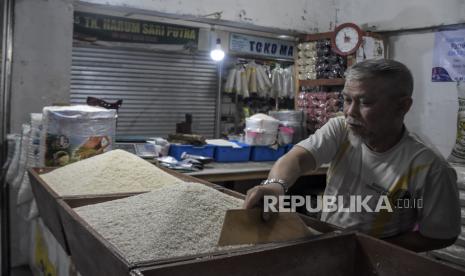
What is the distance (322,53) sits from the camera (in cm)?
453

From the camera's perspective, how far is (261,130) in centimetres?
378

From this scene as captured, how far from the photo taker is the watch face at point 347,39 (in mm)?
4083

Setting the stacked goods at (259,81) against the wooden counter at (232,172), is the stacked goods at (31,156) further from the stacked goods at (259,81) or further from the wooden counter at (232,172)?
the stacked goods at (259,81)

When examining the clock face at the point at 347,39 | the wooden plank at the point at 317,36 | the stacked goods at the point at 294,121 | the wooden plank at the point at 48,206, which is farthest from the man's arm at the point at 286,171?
the wooden plank at the point at 317,36

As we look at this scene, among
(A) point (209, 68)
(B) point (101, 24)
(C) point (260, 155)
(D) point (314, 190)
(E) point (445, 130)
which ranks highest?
(B) point (101, 24)

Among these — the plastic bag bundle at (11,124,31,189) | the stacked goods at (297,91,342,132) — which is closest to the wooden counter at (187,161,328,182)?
the stacked goods at (297,91,342,132)

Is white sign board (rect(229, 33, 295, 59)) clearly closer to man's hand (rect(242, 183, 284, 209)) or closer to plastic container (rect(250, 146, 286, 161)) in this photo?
plastic container (rect(250, 146, 286, 161))

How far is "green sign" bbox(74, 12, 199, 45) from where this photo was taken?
4.05 meters

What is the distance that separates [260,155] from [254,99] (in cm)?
147

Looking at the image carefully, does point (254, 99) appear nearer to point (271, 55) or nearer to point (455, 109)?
point (271, 55)

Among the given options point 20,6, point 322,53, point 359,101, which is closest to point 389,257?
point 359,101

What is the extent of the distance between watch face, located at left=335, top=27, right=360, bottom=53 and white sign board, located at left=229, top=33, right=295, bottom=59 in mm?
1095

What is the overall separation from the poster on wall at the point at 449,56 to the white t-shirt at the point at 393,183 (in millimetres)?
2714

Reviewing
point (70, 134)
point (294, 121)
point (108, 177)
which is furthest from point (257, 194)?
point (294, 121)
